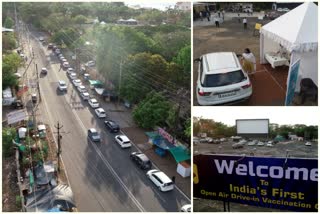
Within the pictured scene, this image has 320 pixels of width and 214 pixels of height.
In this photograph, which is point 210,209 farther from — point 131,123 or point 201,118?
point 131,123

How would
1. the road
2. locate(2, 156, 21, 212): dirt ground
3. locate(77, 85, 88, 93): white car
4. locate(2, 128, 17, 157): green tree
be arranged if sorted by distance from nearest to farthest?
locate(2, 156, 21, 212): dirt ground → the road → locate(2, 128, 17, 157): green tree → locate(77, 85, 88, 93): white car

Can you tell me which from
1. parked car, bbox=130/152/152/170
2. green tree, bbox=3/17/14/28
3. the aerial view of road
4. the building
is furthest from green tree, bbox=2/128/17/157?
green tree, bbox=3/17/14/28

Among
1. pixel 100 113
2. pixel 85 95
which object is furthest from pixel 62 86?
pixel 100 113

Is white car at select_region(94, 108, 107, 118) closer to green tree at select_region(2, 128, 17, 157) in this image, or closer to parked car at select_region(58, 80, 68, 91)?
parked car at select_region(58, 80, 68, 91)

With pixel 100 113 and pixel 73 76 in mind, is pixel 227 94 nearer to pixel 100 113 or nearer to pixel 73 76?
pixel 100 113

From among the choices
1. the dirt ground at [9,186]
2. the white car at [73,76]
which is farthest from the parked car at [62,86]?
the dirt ground at [9,186]
